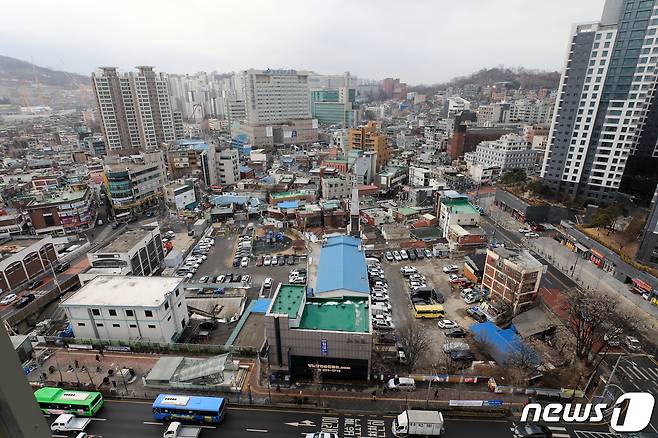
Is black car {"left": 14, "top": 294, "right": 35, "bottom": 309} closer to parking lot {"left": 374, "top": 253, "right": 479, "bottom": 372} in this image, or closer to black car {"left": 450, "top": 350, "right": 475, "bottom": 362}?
parking lot {"left": 374, "top": 253, "right": 479, "bottom": 372}

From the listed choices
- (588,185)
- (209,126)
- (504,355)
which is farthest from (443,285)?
(209,126)

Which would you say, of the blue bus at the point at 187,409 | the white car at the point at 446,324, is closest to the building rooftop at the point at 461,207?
the white car at the point at 446,324

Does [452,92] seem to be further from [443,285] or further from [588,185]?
[443,285]

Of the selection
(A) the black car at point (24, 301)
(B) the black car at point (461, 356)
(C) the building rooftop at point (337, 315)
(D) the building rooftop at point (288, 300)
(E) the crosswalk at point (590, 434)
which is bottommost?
(A) the black car at point (24, 301)

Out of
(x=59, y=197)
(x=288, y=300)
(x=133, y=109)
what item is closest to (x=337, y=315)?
(x=288, y=300)

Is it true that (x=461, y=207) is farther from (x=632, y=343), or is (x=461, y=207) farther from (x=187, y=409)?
(x=187, y=409)

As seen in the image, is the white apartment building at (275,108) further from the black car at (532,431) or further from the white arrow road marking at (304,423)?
the black car at (532,431)

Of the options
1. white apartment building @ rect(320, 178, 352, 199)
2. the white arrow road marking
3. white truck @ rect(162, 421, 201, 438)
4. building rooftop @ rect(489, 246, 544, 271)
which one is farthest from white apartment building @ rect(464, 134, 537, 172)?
white truck @ rect(162, 421, 201, 438)
